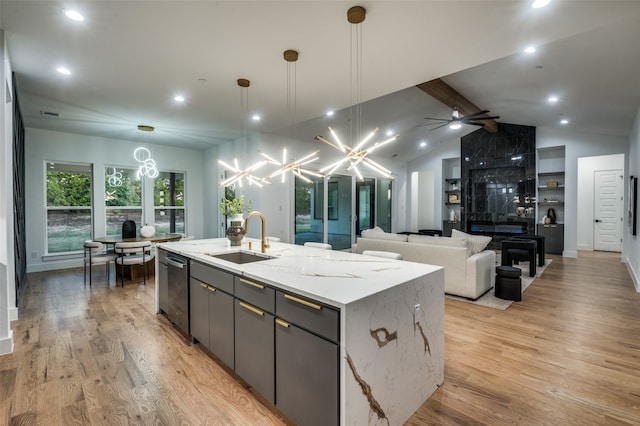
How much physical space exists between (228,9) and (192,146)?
5869 millimetres

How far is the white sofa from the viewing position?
13.6 ft

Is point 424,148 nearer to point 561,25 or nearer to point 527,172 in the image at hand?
point 527,172

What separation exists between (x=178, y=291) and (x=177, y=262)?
297 mm

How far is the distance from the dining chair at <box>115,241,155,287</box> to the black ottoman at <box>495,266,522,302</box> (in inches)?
212

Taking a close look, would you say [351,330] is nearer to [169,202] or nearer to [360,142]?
[360,142]

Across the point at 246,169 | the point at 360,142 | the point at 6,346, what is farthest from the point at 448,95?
the point at 6,346

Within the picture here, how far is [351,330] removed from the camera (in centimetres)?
147

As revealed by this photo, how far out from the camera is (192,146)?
305 inches

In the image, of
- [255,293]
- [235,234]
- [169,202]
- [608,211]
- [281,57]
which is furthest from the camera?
[608,211]

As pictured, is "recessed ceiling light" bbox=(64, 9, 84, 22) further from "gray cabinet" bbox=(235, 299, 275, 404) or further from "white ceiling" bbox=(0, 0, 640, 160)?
"gray cabinet" bbox=(235, 299, 275, 404)

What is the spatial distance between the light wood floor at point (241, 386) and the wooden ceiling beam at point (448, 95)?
3544 millimetres

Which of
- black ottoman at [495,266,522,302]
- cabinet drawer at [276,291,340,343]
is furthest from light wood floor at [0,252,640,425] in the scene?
cabinet drawer at [276,291,340,343]

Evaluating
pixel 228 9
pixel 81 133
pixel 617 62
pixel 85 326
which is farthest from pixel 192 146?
pixel 617 62

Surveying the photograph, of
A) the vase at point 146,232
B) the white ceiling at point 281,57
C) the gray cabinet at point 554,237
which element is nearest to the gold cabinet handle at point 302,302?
the white ceiling at point 281,57
